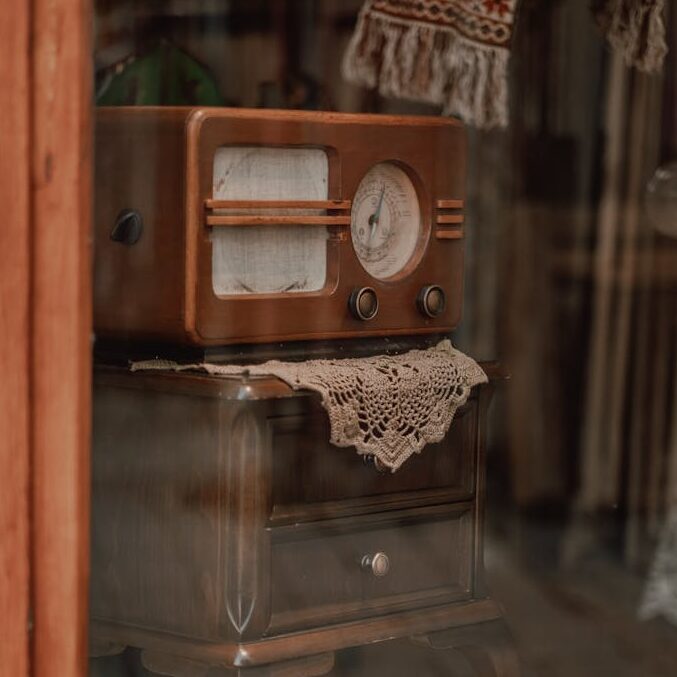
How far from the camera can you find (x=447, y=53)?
1262 millimetres

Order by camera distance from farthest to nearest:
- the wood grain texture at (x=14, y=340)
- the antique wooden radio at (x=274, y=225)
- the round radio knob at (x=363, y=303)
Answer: the round radio knob at (x=363, y=303) → the antique wooden radio at (x=274, y=225) → the wood grain texture at (x=14, y=340)

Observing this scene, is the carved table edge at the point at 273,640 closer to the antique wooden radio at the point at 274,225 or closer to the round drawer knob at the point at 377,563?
the round drawer knob at the point at 377,563

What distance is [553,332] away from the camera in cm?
123

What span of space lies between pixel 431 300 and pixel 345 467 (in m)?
Result: 0.17

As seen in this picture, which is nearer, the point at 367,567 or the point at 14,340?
the point at 14,340

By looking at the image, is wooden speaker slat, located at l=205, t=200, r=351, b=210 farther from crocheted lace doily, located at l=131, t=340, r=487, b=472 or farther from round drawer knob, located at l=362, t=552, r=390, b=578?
round drawer knob, located at l=362, t=552, r=390, b=578

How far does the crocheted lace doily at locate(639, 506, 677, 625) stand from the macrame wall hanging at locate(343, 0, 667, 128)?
1.30 feet

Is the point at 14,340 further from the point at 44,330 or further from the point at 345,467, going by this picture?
the point at 345,467

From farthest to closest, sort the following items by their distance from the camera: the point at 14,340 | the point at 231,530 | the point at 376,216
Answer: the point at 376,216 → the point at 231,530 → the point at 14,340

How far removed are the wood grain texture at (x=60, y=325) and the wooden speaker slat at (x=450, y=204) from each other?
350 mm

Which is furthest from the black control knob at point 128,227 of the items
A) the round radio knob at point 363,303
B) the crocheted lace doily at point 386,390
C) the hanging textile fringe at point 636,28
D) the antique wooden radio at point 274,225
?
the hanging textile fringe at point 636,28

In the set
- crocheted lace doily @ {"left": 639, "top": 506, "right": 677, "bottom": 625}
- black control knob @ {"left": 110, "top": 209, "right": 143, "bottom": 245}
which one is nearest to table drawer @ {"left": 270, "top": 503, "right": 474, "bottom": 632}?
crocheted lace doily @ {"left": 639, "top": 506, "right": 677, "bottom": 625}

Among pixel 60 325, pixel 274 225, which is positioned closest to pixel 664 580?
pixel 274 225

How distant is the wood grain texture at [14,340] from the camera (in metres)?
0.99
